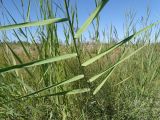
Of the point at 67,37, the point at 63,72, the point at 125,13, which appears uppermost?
the point at 125,13

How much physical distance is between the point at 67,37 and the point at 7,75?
0.34 m

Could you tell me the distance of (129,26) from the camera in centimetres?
145

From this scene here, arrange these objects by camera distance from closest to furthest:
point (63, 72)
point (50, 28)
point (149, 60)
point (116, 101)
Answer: point (50, 28) → point (63, 72) → point (116, 101) → point (149, 60)

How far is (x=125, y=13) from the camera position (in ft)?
4.98

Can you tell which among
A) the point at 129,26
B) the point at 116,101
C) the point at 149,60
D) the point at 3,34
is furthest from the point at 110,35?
the point at 3,34

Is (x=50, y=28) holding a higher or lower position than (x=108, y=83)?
higher

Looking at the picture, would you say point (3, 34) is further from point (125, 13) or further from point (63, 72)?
point (125, 13)

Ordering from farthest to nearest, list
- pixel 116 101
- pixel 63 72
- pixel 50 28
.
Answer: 1. pixel 116 101
2. pixel 63 72
3. pixel 50 28

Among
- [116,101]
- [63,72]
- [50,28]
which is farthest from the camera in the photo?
[116,101]

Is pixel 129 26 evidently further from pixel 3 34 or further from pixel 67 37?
pixel 3 34

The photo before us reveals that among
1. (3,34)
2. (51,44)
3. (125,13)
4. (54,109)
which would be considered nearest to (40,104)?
(54,109)

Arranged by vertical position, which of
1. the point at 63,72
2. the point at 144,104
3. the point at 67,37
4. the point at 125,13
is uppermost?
the point at 125,13

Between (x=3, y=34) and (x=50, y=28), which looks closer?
(x=50, y=28)

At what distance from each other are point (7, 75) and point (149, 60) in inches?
27.1
